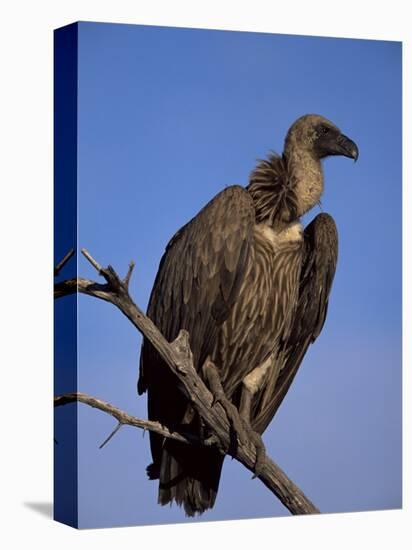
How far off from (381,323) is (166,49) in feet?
8.95

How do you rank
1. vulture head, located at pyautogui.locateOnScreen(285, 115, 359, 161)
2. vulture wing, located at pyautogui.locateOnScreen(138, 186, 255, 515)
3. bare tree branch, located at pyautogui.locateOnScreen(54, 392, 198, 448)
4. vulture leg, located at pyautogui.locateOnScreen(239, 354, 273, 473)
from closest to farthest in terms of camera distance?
bare tree branch, located at pyautogui.locateOnScreen(54, 392, 198, 448), vulture wing, located at pyautogui.locateOnScreen(138, 186, 255, 515), vulture leg, located at pyautogui.locateOnScreen(239, 354, 273, 473), vulture head, located at pyautogui.locateOnScreen(285, 115, 359, 161)

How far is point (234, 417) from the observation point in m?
11.0

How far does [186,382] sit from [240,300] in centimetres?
83

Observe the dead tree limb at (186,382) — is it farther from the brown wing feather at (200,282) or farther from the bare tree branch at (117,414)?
the brown wing feather at (200,282)

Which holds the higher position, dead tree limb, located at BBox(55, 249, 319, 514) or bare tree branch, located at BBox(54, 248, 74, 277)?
bare tree branch, located at BBox(54, 248, 74, 277)

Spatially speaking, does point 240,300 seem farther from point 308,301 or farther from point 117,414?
point 117,414

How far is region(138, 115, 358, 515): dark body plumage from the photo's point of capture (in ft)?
35.9

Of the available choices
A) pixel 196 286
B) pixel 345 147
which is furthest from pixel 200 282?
pixel 345 147

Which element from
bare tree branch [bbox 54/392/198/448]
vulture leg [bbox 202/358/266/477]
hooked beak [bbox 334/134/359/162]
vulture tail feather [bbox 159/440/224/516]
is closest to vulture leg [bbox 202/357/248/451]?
vulture leg [bbox 202/358/266/477]

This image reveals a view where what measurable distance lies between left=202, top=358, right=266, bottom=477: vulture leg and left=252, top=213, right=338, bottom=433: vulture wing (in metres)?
0.39

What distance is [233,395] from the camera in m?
11.5

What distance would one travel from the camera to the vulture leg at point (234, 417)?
36.0 feet

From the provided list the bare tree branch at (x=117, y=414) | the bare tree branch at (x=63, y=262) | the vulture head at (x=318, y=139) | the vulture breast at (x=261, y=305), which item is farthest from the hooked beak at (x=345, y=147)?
the bare tree branch at (x=117, y=414)

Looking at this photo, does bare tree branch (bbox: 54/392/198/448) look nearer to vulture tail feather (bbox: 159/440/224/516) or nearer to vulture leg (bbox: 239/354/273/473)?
vulture tail feather (bbox: 159/440/224/516)
